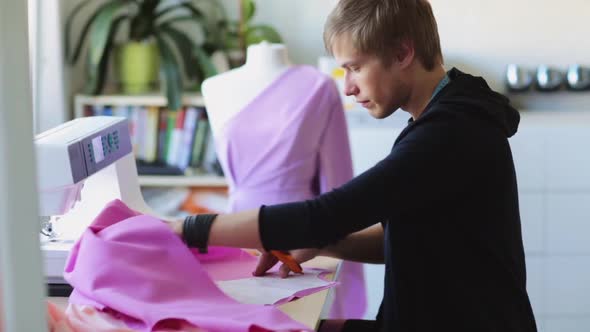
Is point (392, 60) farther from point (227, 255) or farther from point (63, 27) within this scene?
point (63, 27)

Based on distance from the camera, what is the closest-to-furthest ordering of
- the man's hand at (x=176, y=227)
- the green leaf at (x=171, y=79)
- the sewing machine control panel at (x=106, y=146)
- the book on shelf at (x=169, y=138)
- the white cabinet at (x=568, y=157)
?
the man's hand at (x=176, y=227) < the sewing machine control panel at (x=106, y=146) < the white cabinet at (x=568, y=157) < the green leaf at (x=171, y=79) < the book on shelf at (x=169, y=138)

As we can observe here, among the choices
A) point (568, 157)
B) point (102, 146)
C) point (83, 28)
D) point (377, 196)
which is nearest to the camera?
point (377, 196)

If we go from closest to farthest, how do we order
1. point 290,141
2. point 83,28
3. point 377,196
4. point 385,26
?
point 377,196 → point 385,26 → point 290,141 → point 83,28

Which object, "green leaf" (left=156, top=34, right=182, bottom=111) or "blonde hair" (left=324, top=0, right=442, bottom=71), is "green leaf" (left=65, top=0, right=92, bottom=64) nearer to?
"green leaf" (left=156, top=34, right=182, bottom=111)

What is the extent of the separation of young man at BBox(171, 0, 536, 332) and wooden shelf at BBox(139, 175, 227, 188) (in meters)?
2.34

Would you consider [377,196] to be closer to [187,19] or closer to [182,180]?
[182,180]

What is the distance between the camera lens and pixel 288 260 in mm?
1811

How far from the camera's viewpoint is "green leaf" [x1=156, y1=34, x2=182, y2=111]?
3.94m

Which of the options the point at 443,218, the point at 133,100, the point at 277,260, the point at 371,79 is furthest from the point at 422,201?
the point at 133,100

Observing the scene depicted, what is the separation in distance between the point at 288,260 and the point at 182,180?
7.47 feet

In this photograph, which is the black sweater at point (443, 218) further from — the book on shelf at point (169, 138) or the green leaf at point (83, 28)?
the green leaf at point (83, 28)

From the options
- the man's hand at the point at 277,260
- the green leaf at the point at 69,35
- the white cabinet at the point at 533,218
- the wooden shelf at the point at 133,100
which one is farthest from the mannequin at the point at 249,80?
the white cabinet at the point at 533,218

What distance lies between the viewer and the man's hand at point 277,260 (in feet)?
5.91

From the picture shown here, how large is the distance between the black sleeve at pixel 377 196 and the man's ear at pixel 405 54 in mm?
169
